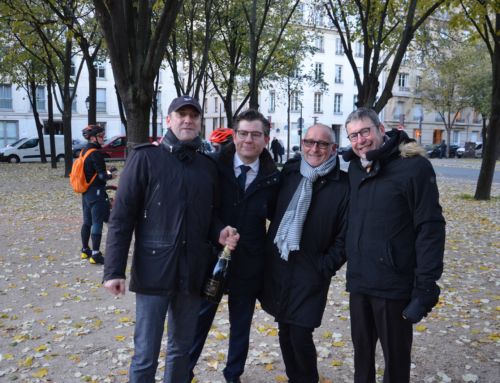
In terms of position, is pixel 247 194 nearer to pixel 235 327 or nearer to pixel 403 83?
pixel 235 327

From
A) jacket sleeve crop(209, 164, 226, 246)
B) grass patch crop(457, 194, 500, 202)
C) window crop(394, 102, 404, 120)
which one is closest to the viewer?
jacket sleeve crop(209, 164, 226, 246)

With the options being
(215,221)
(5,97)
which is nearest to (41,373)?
(215,221)

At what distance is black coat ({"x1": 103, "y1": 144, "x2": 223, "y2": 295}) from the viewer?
112 inches

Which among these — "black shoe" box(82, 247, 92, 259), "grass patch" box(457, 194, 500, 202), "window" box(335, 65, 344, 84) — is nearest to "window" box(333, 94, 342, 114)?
"window" box(335, 65, 344, 84)

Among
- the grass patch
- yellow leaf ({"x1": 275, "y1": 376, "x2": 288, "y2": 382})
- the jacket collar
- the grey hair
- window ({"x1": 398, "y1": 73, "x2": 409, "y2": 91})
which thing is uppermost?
Answer: window ({"x1": 398, "y1": 73, "x2": 409, "y2": 91})

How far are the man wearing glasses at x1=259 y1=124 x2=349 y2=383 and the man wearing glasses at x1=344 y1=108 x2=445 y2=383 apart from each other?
164 millimetres

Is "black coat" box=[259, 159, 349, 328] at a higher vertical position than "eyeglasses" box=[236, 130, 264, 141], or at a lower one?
lower

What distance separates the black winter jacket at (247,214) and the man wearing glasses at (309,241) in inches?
5.2

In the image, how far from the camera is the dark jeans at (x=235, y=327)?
3.50m

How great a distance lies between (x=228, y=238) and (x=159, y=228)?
18.7 inches

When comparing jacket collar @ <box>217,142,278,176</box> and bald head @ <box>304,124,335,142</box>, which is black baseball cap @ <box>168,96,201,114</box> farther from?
bald head @ <box>304,124,335,142</box>

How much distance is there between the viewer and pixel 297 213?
321 cm

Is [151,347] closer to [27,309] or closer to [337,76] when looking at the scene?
[27,309]

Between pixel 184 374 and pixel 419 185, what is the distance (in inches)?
77.1
